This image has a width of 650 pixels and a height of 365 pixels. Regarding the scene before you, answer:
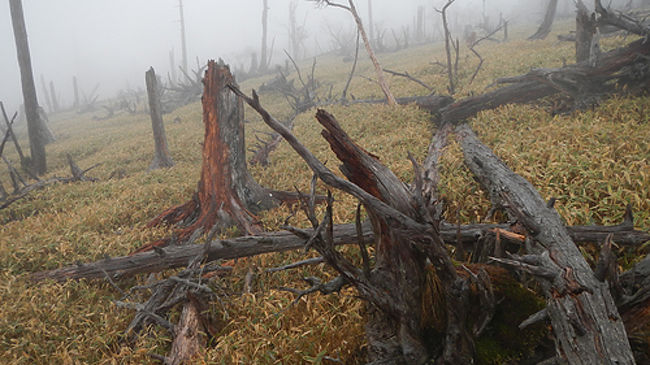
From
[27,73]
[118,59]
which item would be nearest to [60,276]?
[27,73]

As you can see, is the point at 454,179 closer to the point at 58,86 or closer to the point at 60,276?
the point at 60,276

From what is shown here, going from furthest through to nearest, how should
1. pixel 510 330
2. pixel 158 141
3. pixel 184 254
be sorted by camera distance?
pixel 158 141, pixel 184 254, pixel 510 330

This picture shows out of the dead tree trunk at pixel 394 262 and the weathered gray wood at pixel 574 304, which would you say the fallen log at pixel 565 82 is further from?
the dead tree trunk at pixel 394 262

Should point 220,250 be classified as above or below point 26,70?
Result: below

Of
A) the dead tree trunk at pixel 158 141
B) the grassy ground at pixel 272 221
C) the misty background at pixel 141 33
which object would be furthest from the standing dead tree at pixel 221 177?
the misty background at pixel 141 33

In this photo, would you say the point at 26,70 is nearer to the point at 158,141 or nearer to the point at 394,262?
the point at 158,141

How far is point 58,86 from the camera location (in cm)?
7150

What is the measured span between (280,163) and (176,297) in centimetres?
540

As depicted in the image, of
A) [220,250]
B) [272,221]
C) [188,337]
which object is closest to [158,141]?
[272,221]

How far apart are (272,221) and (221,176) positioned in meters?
1.24

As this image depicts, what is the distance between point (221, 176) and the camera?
618 centimetres

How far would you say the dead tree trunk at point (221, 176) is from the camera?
6.04 meters

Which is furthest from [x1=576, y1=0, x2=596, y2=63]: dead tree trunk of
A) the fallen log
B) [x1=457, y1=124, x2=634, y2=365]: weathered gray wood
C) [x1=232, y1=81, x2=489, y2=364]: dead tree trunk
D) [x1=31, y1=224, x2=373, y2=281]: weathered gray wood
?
[x1=232, y1=81, x2=489, y2=364]: dead tree trunk

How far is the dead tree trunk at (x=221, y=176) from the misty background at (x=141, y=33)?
5983cm
